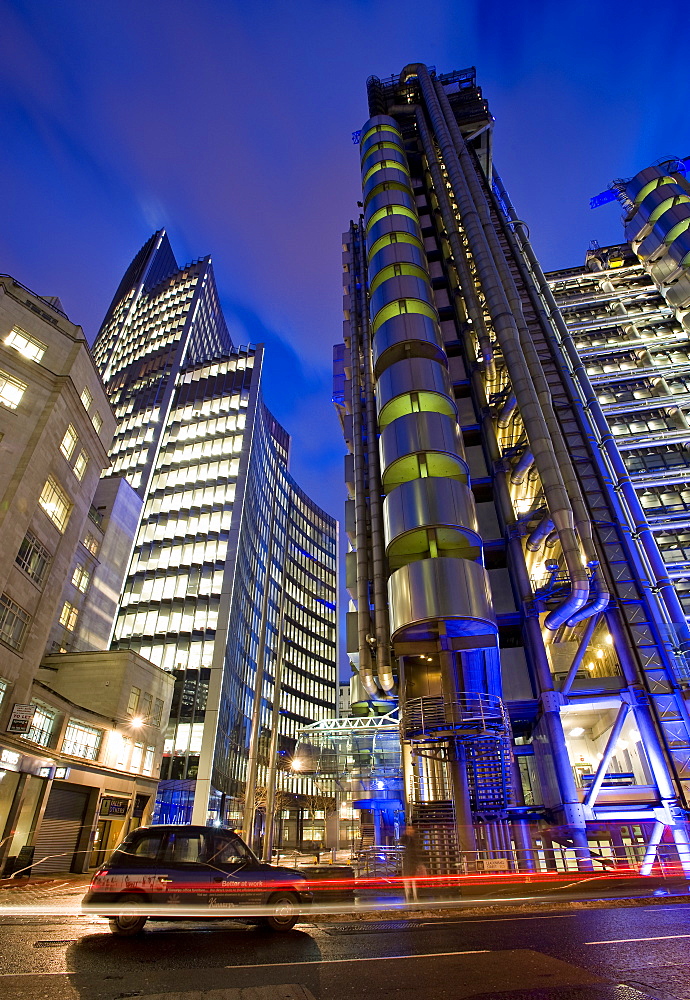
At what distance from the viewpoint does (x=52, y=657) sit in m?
40.9

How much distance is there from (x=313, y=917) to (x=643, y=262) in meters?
72.2

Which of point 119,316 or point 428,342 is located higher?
point 119,316

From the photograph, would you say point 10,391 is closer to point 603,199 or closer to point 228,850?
point 228,850

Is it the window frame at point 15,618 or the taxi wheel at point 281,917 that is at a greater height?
the window frame at point 15,618

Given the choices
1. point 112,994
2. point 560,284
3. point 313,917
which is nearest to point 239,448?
point 560,284

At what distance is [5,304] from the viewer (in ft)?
108

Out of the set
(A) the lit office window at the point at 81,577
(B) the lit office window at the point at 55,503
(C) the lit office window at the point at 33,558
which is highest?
(A) the lit office window at the point at 81,577

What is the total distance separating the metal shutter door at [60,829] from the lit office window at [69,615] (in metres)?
17.9

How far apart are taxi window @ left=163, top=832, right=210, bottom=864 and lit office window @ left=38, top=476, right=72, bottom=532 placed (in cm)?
2674

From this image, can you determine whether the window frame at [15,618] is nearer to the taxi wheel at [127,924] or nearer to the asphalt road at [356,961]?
the asphalt road at [356,961]

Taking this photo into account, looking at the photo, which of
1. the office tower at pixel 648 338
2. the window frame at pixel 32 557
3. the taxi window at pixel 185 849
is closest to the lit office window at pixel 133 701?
the window frame at pixel 32 557

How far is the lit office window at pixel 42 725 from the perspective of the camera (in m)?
29.0

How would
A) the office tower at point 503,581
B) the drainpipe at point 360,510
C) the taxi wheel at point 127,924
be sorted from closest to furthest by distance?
the taxi wheel at point 127,924 < the office tower at point 503,581 < the drainpipe at point 360,510

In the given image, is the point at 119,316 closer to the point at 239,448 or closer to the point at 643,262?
the point at 239,448
